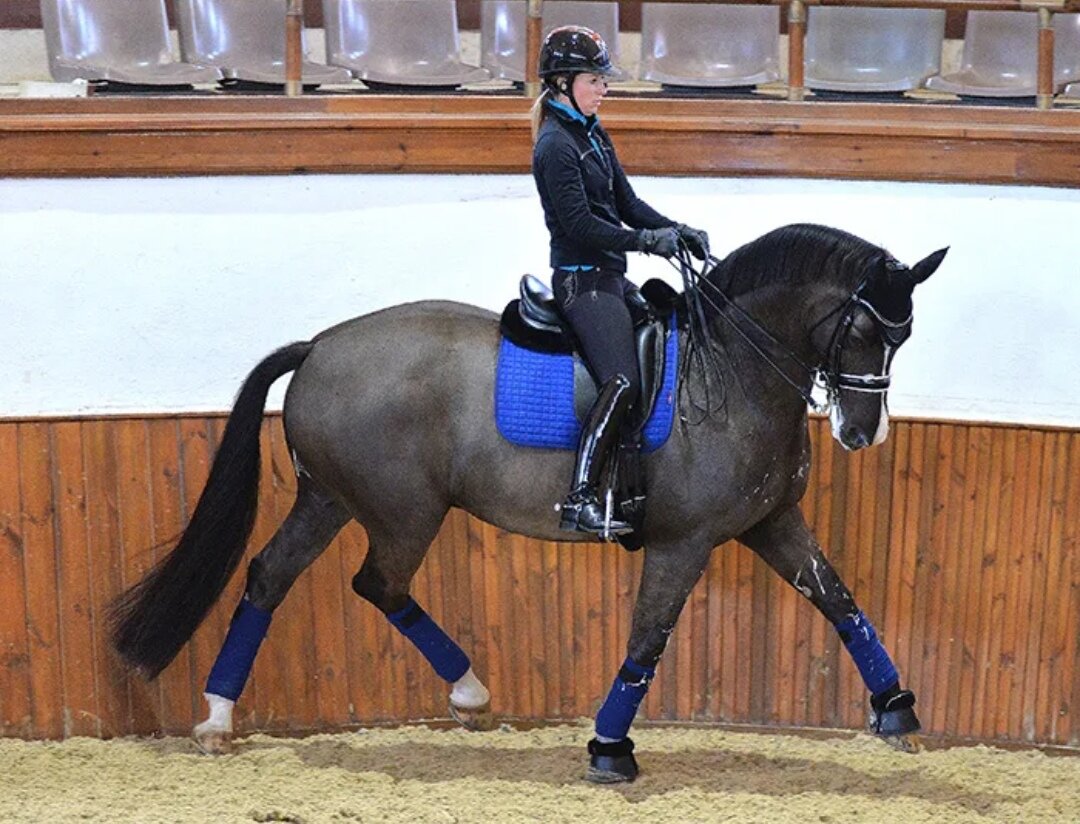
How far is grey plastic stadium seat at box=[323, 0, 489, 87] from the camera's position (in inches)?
233

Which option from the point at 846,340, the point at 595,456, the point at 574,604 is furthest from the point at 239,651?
the point at 846,340

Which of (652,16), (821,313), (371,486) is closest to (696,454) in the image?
(821,313)

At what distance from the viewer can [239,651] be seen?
4.93 metres

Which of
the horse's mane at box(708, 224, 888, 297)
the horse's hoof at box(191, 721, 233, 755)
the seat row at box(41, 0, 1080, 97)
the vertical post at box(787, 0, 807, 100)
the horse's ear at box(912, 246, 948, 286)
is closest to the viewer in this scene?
the horse's ear at box(912, 246, 948, 286)

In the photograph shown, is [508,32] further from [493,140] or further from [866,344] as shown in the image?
[866,344]

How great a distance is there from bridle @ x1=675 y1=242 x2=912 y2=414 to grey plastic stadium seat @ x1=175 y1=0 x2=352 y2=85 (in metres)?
2.00

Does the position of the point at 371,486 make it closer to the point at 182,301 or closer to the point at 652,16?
the point at 182,301

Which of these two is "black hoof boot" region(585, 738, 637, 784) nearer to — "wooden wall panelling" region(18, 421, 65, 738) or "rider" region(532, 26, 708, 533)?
"rider" region(532, 26, 708, 533)

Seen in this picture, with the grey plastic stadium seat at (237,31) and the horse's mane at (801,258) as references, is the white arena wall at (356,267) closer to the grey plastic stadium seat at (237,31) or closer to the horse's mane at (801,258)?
the horse's mane at (801,258)

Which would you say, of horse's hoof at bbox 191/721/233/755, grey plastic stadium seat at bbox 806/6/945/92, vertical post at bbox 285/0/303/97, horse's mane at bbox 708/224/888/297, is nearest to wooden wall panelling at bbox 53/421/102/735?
horse's hoof at bbox 191/721/233/755

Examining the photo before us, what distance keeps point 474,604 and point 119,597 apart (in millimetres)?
1137

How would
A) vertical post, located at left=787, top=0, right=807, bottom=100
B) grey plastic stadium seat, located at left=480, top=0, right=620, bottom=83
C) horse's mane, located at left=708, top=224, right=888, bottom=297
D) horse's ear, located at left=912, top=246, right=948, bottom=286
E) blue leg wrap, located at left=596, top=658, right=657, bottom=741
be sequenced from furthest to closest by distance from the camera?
grey plastic stadium seat, located at left=480, top=0, right=620, bottom=83
vertical post, located at left=787, top=0, right=807, bottom=100
blue leg wrap, located at left=596, top=658, right=657, bottom=741
horse's mane, located at left=708, top=224, right=888, bottom=297
horse's ear, located at left=912, top=246, right=948, bottom=286

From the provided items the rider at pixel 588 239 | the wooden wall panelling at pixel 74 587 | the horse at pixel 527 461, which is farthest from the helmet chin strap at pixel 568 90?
the wooden wall panelling at pixel 74 587

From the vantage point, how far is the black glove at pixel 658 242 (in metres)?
4.23
